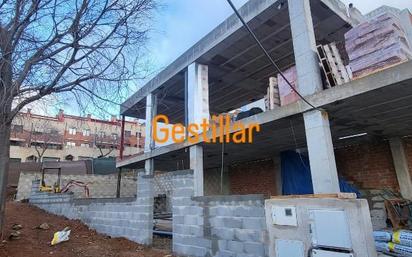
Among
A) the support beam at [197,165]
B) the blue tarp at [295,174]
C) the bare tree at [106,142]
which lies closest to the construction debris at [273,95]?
the support beam at [197,165]

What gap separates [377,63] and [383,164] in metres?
4.55

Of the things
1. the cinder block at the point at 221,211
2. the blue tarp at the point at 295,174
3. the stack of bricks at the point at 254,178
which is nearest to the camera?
the cinder block at the point at 221,211

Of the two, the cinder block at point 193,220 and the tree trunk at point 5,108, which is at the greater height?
the tree trunk at point 5,108

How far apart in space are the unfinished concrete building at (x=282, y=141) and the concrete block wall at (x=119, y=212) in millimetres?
38

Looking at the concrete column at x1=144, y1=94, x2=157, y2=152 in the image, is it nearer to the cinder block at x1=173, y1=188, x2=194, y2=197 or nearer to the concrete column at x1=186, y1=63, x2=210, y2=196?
the concrete column at x1=186, y1=63, x2=210, y2=196

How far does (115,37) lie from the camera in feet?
21.8

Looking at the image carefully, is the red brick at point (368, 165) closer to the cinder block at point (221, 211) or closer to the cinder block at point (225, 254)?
the cinder block at point (221, 211)

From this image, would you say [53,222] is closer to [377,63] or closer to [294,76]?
[294,76]

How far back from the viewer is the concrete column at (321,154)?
4805 mm

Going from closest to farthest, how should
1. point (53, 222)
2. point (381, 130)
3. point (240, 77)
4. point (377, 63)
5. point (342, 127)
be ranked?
point (377, 63), point (342, 127), point (381, 130), point (53, 222), point (240, 77)

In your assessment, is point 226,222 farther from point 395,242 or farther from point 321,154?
point 395,242

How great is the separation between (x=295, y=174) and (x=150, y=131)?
203 inches

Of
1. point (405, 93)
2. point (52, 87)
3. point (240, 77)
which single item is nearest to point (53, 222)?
point (52, 87)

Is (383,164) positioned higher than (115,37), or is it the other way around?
(115,37)
